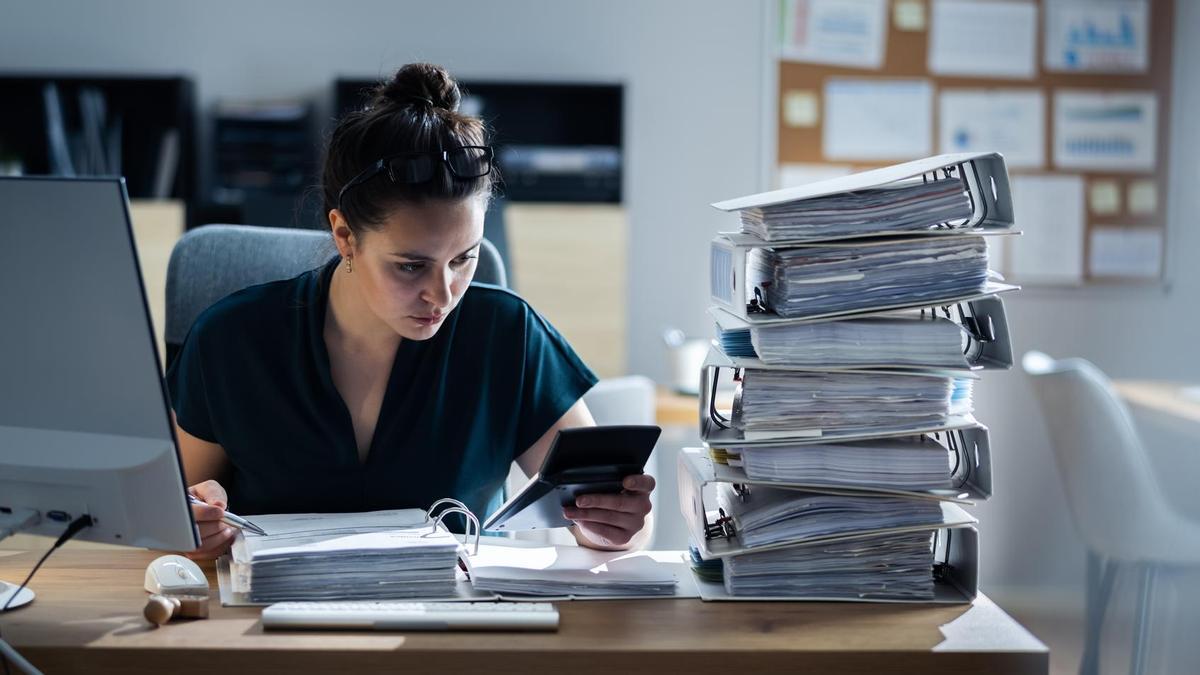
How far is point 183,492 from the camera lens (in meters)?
1.00

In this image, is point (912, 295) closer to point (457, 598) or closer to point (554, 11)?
point (457, 598)

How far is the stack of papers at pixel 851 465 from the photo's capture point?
1.16m

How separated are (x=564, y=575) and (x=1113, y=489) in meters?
1.75

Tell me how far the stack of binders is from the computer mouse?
1.66 ft

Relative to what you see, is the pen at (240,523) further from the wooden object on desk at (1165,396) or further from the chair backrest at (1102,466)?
the wooden object on desk at (1165,396)

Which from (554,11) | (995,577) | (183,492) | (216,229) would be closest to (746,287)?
(183,492)

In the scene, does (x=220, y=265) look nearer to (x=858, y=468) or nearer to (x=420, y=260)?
(x=420, y=260)

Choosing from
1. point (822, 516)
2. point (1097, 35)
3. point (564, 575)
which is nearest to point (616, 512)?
point (564, 575)

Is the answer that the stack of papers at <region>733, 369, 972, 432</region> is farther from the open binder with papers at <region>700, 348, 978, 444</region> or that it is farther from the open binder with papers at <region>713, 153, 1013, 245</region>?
the open binder with papers at <region>713, 153, 1013, 245</region>

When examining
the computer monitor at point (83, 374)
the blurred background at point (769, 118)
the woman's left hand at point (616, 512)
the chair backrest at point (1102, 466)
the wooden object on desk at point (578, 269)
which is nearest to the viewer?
the computer monitor at point (83, 374)

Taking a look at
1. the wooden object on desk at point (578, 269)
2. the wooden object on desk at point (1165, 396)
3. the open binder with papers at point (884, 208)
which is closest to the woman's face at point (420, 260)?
the open binder with papers at point (884, 208)

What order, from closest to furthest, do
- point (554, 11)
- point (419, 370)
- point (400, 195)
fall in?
point (400, 195)
point (419, 370)
point (554, 11)

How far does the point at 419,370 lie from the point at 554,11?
2.35m

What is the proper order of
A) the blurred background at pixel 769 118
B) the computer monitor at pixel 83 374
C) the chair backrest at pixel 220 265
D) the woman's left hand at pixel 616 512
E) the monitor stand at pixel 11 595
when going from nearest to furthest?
the computer monitor at pixel 83 374
the monitor stand at pixel 11 595
the woman's left hand at pixel 616 512
the chair backrest at pixel 220 265
the blurred background at pixel 769 118
